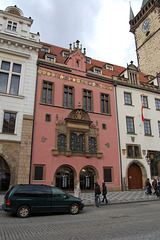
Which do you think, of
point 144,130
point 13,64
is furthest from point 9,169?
point 144,130

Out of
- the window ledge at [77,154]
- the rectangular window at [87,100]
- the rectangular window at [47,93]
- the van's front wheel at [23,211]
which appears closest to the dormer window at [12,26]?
the rectangular window at [47,93]

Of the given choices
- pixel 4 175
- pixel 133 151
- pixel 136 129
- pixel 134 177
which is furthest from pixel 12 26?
pixel 134 177

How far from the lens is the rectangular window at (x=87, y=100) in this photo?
910 inches

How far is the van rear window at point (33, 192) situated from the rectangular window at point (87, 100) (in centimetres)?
1390

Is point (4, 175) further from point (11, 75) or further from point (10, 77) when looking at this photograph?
point (11, 75)

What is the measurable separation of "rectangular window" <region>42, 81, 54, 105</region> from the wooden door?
1235cm

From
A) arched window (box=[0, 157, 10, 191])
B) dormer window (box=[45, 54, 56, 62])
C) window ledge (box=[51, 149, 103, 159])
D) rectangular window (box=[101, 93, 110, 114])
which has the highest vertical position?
dormer window (box=[45, 54, 56, 62])

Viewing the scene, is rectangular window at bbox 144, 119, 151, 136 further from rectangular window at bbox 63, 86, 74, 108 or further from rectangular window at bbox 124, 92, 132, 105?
rectangular window at bbox 63, 86, 74, 108

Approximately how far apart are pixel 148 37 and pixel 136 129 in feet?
72.2

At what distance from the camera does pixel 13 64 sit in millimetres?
20250

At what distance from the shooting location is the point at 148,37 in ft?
123

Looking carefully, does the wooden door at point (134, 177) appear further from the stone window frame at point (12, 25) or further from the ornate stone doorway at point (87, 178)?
the stone window frame at point (12, 25)

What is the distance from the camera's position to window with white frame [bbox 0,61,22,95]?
19.2 metres

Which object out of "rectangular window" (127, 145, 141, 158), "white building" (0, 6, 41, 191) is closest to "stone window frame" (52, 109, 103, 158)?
"white building" (0, 6, 41, 191)
